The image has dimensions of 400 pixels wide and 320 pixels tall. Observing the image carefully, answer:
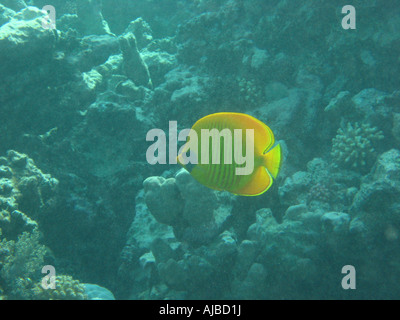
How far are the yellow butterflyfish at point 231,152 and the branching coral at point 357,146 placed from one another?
250cm

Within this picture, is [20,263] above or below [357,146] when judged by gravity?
below

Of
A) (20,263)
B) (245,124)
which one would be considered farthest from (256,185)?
(20,263)

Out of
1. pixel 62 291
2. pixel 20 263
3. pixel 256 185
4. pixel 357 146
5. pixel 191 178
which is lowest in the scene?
pixel 62 291

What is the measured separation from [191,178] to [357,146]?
8.39 feet

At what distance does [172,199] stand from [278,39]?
159 inches

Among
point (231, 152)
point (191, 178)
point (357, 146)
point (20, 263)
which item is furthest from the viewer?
point (357, 146)

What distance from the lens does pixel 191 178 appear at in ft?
11.3

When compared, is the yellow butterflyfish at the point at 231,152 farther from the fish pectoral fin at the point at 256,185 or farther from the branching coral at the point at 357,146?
the branching coral at the point at 357,146

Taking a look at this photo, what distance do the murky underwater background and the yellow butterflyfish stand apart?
1436 millimetres

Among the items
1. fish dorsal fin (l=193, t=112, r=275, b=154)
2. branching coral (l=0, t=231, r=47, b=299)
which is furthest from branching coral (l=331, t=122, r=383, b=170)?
branching coral (l=0, t=231, r=47, b=299)

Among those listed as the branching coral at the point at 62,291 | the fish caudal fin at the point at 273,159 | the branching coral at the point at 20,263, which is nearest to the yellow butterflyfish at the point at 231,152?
the fish caudal fin at the point at 273,159

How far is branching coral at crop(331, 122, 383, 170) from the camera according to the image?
393cm

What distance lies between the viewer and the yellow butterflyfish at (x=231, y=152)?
196cm

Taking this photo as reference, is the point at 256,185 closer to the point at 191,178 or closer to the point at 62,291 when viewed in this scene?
the point at 191,178
